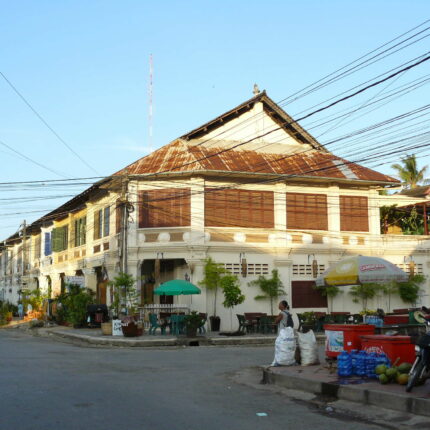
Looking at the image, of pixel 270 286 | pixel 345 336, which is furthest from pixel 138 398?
pixel 270 286

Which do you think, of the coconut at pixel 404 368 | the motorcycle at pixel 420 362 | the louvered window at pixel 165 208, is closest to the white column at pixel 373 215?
the louvered window at pixel 165 208

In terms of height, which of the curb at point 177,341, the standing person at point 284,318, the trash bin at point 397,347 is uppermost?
the standing person at point 284,318

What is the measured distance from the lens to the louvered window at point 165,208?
26969 mm

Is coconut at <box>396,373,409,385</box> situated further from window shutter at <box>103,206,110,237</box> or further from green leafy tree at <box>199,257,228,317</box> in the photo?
window shutter at <box>103,206,110,237</box>

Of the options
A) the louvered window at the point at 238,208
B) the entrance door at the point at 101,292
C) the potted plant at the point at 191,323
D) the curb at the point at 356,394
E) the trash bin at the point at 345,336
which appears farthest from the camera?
the entrance door at the point at 101,292

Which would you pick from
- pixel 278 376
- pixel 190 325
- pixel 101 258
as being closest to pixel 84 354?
pixel 190 325

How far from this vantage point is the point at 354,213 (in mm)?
29594

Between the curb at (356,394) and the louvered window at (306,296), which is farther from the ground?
the louvered window at (306,296)

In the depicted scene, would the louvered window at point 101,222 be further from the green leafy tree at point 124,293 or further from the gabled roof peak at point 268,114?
the gabled roof peak at point 268,114

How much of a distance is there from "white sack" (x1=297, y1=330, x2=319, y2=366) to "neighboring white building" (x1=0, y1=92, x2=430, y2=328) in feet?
42.3

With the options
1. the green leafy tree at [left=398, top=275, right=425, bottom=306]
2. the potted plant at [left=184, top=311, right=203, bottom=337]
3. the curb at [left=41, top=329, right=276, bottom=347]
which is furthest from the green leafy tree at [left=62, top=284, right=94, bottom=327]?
the green leafy tree at [left=398, top=275, right=425, bottom=306]

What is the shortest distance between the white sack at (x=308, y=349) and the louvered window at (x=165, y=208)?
14.1m

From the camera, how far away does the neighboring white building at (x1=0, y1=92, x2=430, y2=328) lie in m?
27.0

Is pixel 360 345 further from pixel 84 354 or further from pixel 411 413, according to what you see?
pixel 84 354
